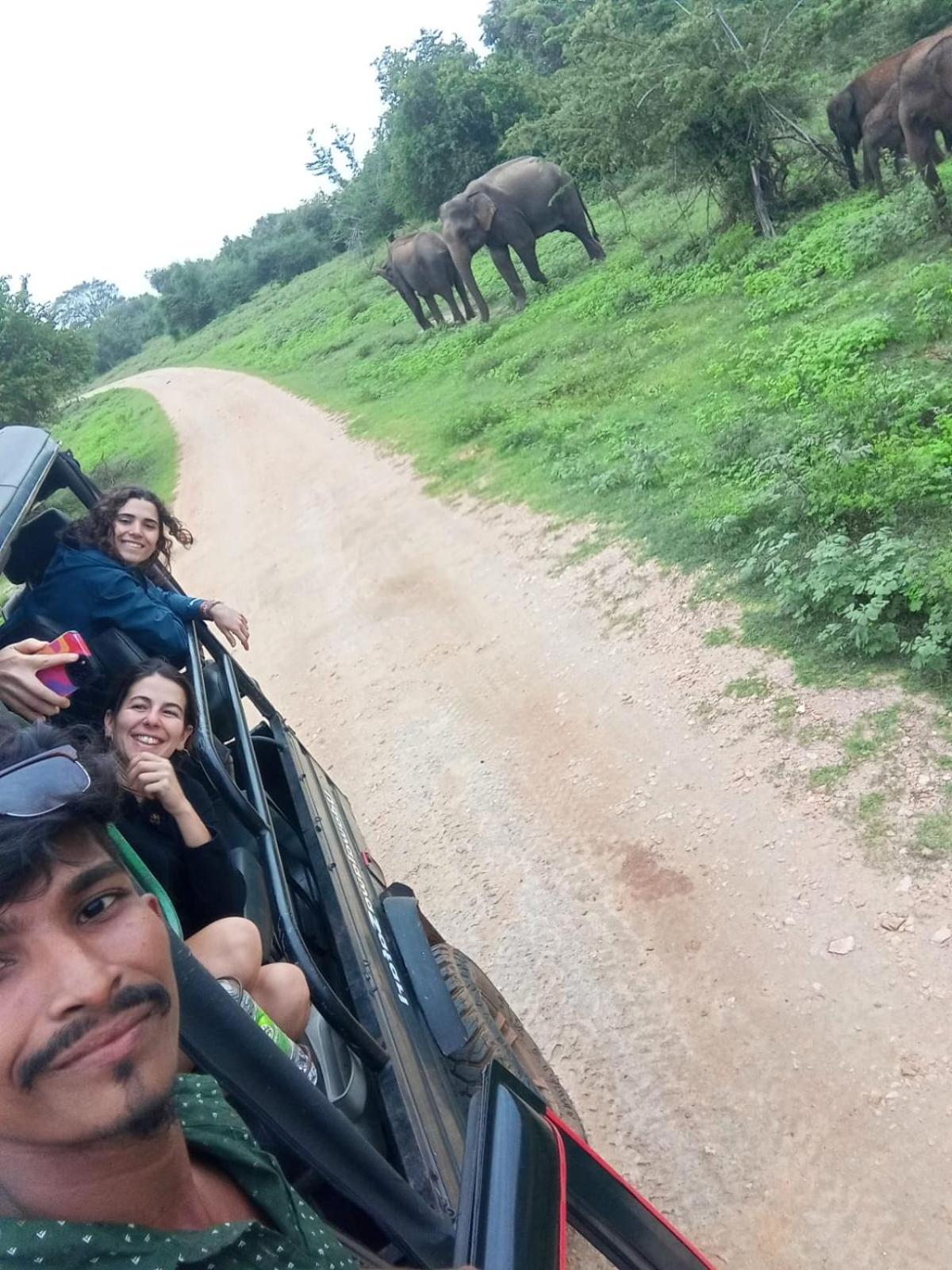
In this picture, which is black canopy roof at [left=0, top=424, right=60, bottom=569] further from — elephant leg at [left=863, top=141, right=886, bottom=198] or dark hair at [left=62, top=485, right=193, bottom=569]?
elephant leg at [left=863, top=141, right=886, bottom=198]

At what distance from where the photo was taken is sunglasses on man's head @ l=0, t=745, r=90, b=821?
122 centimetres

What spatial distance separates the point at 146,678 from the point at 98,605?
644 mm

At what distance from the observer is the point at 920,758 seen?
372 centimetres

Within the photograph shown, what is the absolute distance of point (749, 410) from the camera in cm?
703

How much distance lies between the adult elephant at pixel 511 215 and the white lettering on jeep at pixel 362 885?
44.0 ft

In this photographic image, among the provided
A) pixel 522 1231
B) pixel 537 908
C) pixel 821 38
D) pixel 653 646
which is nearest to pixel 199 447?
pixel 821 38

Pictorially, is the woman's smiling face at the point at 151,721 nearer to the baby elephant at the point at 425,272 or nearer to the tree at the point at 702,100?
the tree at the point at 702,100

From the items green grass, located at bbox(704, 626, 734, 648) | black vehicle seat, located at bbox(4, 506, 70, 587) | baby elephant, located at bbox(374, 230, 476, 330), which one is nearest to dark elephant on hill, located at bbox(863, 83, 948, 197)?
baby elephant, located at bbox(374, 230, 476, 330)

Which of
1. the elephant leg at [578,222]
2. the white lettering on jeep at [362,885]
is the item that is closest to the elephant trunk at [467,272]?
the elephant leg at [578,222]

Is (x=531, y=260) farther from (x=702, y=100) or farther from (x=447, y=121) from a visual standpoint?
(x=447, y=121)

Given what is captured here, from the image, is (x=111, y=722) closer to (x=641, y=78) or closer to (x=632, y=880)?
(x=632, y=880)

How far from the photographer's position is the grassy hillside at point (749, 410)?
15.8ft

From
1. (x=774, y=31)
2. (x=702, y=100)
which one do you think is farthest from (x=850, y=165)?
(x=702, y=100)

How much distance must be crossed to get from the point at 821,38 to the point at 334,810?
477 inches
